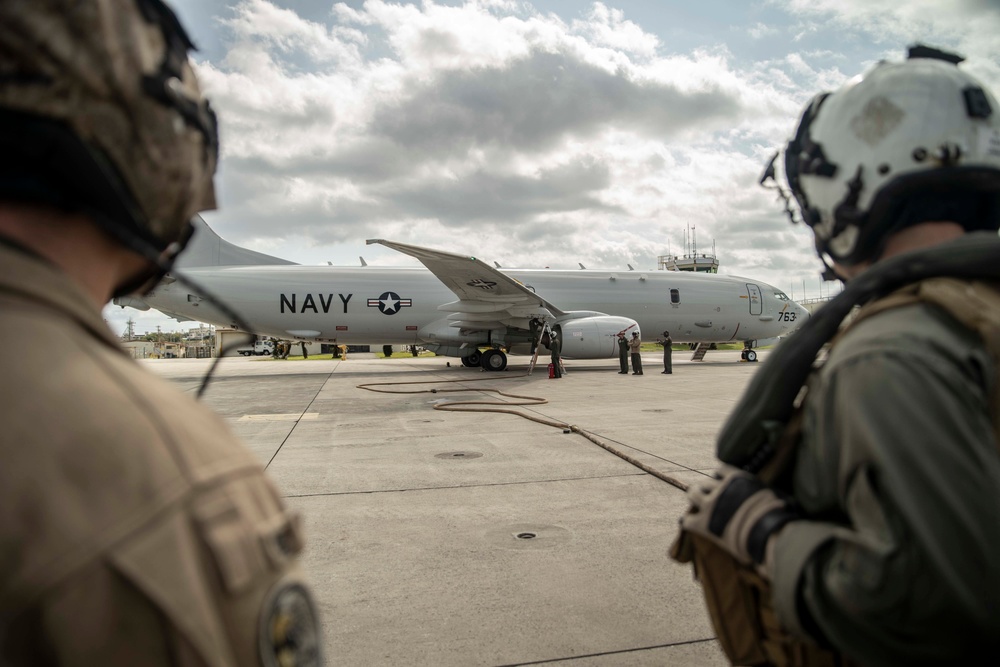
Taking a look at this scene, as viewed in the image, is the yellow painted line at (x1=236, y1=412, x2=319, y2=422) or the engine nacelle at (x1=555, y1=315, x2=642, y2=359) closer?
the yellow painted line at (x1=236, y1=412, x2=319, y2=422)

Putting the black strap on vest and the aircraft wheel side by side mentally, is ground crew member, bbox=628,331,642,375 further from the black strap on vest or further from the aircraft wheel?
the black strap on vest

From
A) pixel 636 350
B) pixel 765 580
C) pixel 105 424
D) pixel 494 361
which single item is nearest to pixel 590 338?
pixel 636 350

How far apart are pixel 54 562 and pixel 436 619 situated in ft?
7.91

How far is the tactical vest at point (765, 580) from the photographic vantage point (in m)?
1.12

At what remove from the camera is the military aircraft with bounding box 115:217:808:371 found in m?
16.9

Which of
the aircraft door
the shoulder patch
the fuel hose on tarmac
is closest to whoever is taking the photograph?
the shoulder patch

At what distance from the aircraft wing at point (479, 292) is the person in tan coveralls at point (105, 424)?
1452 cm

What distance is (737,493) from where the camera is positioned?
1334mm

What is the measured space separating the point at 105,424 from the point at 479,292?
16.4 m

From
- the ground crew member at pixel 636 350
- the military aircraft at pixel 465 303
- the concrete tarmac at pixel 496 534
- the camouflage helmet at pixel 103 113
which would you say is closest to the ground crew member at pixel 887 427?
the camouflage helmet at pixel 103 113

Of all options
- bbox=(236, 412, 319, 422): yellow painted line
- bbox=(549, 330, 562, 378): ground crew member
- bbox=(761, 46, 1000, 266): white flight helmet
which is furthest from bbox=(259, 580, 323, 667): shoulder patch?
bbox=(549, 330, 562, 378): ground crew member

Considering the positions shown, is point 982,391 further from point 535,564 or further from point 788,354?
point 535,564

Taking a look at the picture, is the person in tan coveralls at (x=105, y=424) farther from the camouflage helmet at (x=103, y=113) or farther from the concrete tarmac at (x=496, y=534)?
the concrete tarmac at (x=496, y=534)

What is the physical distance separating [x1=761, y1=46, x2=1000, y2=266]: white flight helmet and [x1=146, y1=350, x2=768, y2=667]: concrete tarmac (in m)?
1.80
